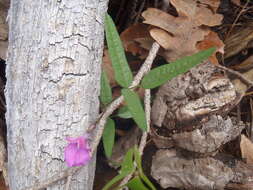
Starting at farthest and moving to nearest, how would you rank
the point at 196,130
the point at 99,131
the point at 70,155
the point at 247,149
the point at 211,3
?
the point at 211,3 → the point at 247,149 → the point at 196,130 → the point at 99,131 → the point at 70,155

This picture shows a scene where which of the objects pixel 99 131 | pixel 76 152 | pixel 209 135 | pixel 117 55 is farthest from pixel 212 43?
pixel 76 152

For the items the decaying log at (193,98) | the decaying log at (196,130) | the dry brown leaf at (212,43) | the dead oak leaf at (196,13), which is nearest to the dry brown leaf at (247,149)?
the decaying log at (196,130)

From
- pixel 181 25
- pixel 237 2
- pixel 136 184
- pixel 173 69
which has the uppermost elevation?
pixel 237 2

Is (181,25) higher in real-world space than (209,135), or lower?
higher

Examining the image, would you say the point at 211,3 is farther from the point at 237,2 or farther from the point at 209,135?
the point at 209,135

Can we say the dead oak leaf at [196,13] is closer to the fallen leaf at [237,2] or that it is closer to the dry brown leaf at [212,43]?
the dry brown leaf at [212,43]

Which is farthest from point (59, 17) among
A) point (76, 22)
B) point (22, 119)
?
point (22, 119)

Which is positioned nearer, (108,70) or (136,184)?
(136,184)

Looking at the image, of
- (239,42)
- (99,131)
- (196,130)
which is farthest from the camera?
(239,42)

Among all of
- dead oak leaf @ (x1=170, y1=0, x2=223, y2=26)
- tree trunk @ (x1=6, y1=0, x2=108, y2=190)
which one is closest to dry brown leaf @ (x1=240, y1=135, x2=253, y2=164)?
dead oak leaf @ (x1=170, y1=0, x2=223, y2=26)
